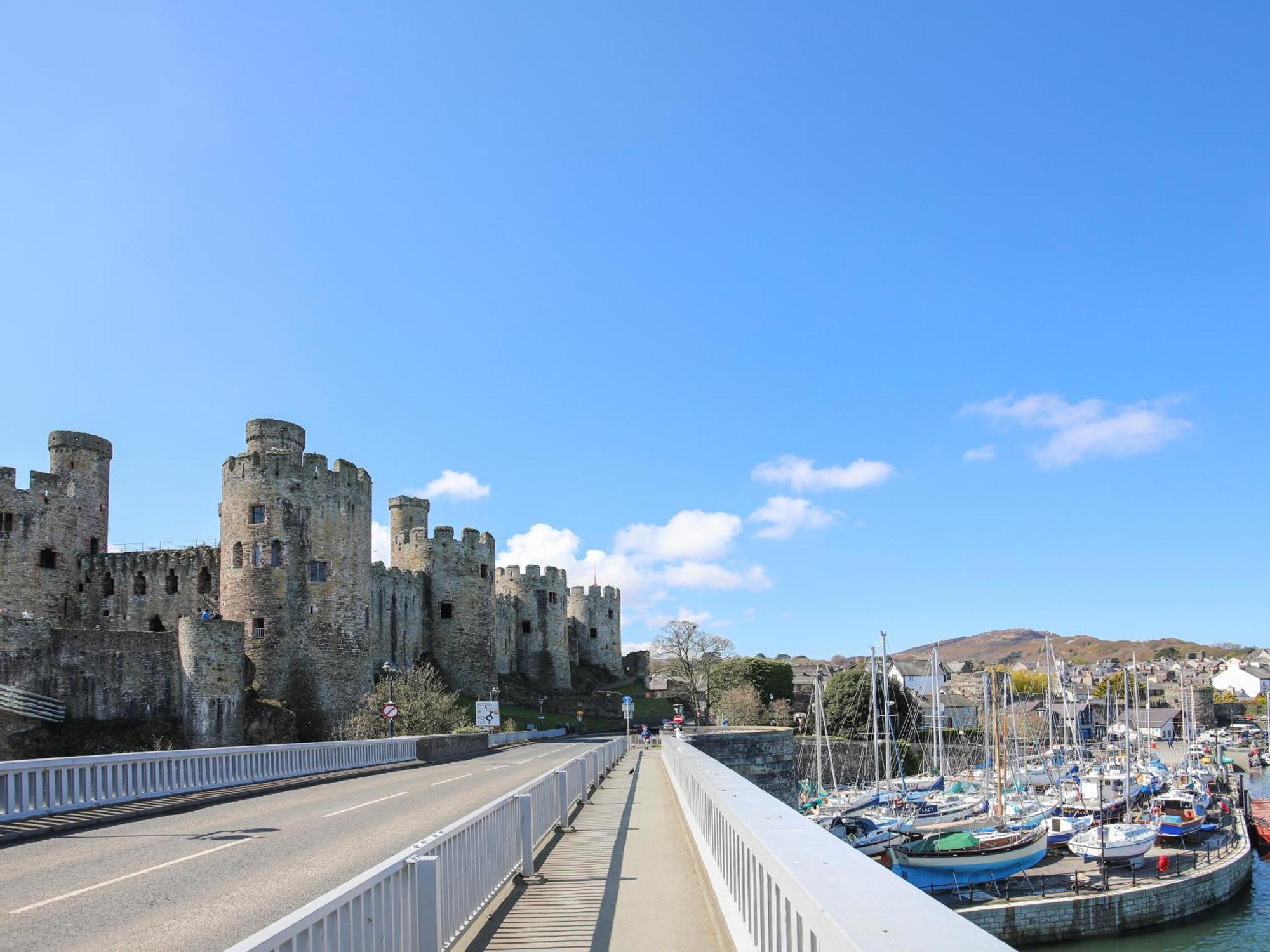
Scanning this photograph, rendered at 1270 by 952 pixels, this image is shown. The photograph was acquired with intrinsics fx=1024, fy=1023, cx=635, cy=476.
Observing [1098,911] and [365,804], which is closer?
[365,804]

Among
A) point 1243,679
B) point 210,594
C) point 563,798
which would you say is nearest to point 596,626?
point 210,594

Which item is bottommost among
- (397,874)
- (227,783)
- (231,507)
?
(227,783)

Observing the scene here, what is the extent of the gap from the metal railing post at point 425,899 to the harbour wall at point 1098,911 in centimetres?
2943

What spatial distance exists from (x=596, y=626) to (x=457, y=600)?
100ft

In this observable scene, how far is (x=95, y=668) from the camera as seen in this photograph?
1697 inches

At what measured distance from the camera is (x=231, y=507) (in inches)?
1948

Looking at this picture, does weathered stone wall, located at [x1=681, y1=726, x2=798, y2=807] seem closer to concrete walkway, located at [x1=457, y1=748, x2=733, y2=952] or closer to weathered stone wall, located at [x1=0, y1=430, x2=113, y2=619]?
concrete walkway, located at [x1=457, y1=748, x2=733, y2=952]

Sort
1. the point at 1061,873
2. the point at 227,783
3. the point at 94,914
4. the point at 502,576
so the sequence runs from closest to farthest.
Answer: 1. the point at 94,914
2. the point at 227,783
3. the point at 1061,873
4. the point at 502,576

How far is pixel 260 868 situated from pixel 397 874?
5.72 metres

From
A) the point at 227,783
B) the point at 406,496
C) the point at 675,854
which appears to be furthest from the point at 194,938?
the point at 406,496

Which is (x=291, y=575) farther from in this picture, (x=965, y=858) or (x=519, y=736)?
(x=965, y=858)

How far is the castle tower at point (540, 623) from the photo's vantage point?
8238cm

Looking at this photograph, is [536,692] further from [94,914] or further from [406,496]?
[94,914]

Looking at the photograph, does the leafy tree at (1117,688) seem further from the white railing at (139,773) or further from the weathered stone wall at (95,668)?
the white railing at (139,773)
